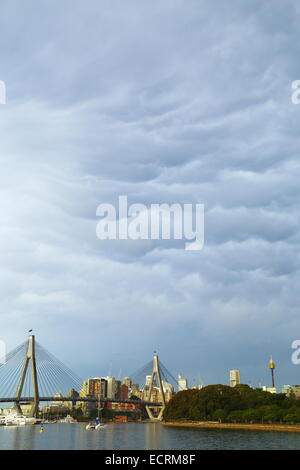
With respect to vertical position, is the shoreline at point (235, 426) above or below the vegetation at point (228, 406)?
below

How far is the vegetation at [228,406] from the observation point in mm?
69312

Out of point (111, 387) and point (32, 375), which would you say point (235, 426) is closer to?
point (32, 375)

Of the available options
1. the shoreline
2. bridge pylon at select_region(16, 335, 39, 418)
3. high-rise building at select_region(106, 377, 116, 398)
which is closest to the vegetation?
the shoreline

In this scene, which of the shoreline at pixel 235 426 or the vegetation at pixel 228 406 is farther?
the vegetation at pixel 228 406

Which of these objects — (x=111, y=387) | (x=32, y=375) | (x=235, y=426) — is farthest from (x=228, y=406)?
(x=111, y=387)

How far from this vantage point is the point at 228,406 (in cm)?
7662

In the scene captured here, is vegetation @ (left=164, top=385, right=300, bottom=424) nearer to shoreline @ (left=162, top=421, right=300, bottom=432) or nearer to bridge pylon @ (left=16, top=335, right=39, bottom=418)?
shoreline @ (left=162, top=421, right=300, bottom=432)

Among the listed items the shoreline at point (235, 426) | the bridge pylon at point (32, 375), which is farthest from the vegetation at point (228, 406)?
the bridge pylon at point (32, 375)

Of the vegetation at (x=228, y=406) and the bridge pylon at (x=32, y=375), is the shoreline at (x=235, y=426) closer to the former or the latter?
the vegetation at (x=228, y=406)

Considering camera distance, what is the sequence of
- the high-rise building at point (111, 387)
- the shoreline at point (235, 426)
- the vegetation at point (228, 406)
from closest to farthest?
→ the shoreline at point (235, 426) < the vegetation at point (228, 406) < the high-rise building at point (111, 387)
